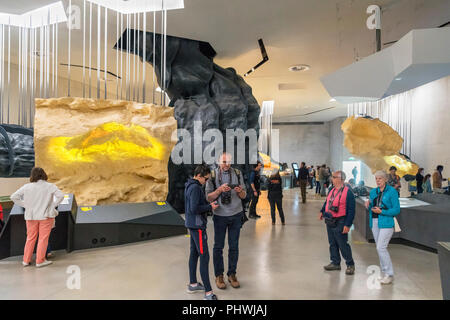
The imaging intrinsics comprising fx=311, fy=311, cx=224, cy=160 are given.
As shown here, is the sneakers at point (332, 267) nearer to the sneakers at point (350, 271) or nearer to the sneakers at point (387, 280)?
the sneakers at point (350, 271)

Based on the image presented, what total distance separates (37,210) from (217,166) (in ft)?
12.4

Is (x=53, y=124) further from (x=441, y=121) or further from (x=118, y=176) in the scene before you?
(x=441, y=121)

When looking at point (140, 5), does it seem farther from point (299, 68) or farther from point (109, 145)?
point (299, 68)

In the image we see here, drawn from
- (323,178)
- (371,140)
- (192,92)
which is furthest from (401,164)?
(192,92)

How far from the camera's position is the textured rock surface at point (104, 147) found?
5383 mm

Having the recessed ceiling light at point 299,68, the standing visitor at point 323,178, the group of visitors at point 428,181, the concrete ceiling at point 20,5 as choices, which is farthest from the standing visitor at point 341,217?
the standing visitor at point 323,178

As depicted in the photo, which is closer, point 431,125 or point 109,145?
point 109,145

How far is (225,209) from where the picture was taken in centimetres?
343

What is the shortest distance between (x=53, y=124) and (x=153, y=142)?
5.88 feet

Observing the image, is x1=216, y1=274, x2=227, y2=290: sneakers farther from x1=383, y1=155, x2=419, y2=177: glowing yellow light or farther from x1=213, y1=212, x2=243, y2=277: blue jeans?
x1=383, y1=155, x2=419, y2=177: glowing yellow light

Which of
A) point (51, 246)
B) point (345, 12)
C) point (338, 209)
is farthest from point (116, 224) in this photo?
point (345, 12)

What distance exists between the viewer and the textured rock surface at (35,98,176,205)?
17.7 feet

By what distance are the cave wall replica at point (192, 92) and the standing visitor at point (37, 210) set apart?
4887 mm
